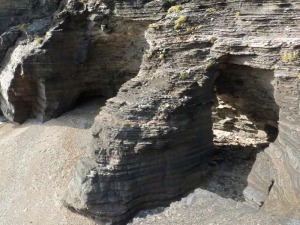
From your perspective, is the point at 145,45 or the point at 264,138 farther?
the point at 145,45

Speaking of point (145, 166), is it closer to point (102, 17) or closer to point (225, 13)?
point (225, 13)

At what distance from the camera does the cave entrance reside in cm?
1409

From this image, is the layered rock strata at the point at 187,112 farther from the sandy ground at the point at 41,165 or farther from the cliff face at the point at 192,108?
the sandy ground at the point at 41,165

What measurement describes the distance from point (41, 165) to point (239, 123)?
32.8 ft

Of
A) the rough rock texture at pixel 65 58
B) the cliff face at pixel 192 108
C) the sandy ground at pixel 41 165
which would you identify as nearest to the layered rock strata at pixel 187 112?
the cliff face at pixel 192 108

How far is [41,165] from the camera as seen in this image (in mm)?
17797

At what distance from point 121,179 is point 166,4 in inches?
311

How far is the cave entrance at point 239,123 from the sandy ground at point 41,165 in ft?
18.2

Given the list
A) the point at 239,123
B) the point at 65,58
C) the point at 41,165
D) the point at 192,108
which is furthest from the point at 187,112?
the point at 65,58

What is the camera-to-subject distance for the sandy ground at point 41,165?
14992 millimetres

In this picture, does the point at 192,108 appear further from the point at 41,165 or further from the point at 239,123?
A: the point at 41,165

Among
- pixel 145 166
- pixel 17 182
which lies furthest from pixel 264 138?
pixel 17 182

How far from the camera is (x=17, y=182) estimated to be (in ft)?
55.9

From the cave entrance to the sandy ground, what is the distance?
18.2 feet
